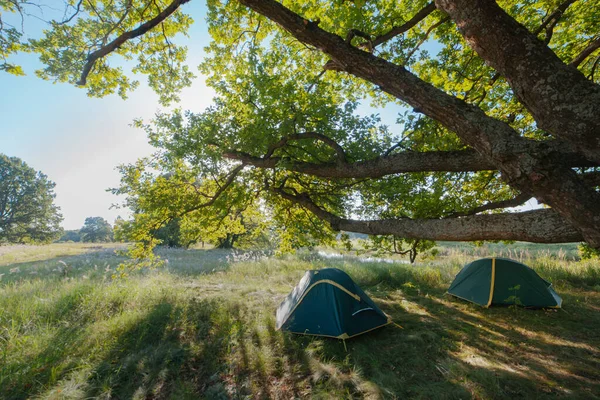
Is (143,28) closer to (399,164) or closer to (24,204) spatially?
(399,164)

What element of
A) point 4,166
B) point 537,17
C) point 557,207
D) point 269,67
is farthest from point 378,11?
point 4,166

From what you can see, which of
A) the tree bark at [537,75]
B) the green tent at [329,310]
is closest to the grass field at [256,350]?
the green tent at [329,310]

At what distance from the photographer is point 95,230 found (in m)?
62.4

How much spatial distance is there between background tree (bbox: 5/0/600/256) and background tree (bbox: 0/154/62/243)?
43.9 meters

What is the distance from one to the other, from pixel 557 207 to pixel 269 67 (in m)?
5.66

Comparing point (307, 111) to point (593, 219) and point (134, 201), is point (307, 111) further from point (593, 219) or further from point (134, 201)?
point (134, 201)

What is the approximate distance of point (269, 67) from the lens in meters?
6.04

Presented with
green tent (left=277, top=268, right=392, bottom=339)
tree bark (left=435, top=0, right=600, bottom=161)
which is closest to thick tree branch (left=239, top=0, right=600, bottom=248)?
tree bark (left=435, top=0, right=600, bottom=161)

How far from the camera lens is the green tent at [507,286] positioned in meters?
8.05

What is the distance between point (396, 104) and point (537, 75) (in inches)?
228

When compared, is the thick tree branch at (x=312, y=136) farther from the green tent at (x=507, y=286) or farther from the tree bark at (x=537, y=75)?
the green tent at (x=507, y=286)

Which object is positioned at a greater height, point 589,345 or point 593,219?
point 593,219

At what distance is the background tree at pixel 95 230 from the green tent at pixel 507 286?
6108 centimetres

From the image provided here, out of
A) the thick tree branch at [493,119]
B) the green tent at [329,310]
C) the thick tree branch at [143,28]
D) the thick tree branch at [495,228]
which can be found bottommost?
the green tent at [329,310]
